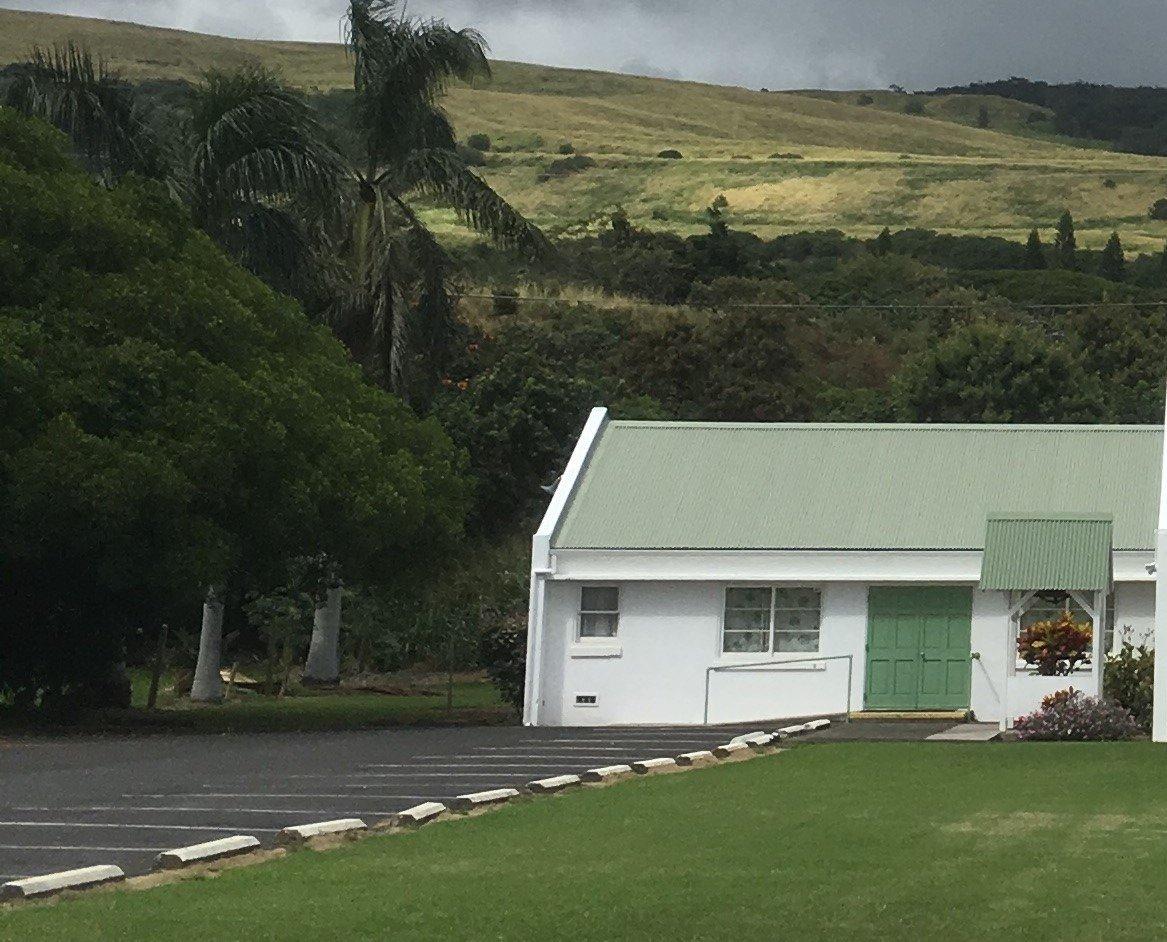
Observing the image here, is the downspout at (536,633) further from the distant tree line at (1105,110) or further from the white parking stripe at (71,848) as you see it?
the distant tree line at (1105,110)

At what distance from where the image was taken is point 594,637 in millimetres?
33438

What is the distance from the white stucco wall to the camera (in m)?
32.7

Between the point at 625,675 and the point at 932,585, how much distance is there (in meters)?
4.48

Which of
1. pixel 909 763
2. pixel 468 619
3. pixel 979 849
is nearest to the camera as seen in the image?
pixel 979 849

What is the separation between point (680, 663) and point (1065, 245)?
64376 mm

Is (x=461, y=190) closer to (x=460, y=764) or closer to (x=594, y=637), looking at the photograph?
(x=594, y=637)

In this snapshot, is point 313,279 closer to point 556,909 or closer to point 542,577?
point 542,577

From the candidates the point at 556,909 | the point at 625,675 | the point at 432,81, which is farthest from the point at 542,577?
the point at 556,909

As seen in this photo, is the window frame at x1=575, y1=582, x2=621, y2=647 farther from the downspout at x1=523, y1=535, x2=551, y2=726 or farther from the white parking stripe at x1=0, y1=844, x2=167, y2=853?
the white parking stripe at x1=0, y1=844, x2=167, y2=853

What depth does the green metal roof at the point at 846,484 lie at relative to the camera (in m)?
33.4

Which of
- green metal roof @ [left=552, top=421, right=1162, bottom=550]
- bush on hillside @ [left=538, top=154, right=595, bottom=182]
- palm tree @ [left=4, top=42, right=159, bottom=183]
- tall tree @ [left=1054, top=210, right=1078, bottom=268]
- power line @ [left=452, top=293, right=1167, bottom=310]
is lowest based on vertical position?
green metal roof @ [left=552, top=421, right=1162, bottom=550]

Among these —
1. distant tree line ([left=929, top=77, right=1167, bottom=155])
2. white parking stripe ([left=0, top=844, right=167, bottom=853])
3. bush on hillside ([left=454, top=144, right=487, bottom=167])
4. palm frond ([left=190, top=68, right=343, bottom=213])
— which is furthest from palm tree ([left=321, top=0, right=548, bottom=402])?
distant tree line ([left=929, top=77, right=1167, bottom=155])

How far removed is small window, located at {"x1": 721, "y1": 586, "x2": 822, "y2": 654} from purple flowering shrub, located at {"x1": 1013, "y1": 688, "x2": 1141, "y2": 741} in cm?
616

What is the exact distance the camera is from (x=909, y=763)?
A: 75.3 ft
